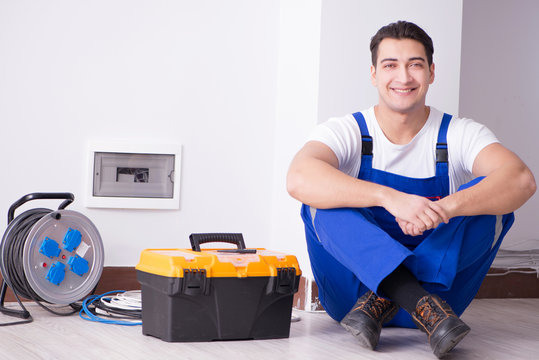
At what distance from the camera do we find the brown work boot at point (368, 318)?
188 centimetres

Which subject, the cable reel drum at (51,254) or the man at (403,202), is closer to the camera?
the man at (403,202)

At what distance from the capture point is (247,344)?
1.97 m

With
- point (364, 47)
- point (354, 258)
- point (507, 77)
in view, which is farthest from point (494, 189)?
point (507, 77)

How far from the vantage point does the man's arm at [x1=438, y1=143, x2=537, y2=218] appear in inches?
74.1

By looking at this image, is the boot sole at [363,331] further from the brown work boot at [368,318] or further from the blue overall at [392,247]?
the blue overall at [392,247]

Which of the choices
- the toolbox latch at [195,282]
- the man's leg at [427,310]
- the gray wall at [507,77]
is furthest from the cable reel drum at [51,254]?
the gray wall at [507,77]

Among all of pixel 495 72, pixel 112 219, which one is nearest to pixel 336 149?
pixel 112 219

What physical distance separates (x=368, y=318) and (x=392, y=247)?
0.83 ft

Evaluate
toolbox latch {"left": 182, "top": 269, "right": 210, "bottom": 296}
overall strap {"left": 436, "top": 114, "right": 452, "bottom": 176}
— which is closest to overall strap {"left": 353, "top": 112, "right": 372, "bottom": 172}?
overall strap {"left": 436, "top": 114, "right": 452, "bottom": 176}

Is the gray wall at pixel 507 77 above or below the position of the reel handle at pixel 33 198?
above

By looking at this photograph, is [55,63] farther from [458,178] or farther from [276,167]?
[458,178]

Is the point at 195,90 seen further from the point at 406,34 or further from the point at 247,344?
the point at 247,344

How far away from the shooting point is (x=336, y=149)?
2166mm

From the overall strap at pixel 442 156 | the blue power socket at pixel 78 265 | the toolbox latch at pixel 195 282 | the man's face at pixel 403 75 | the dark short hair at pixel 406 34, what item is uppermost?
the dark short hair at pixel 406 34
